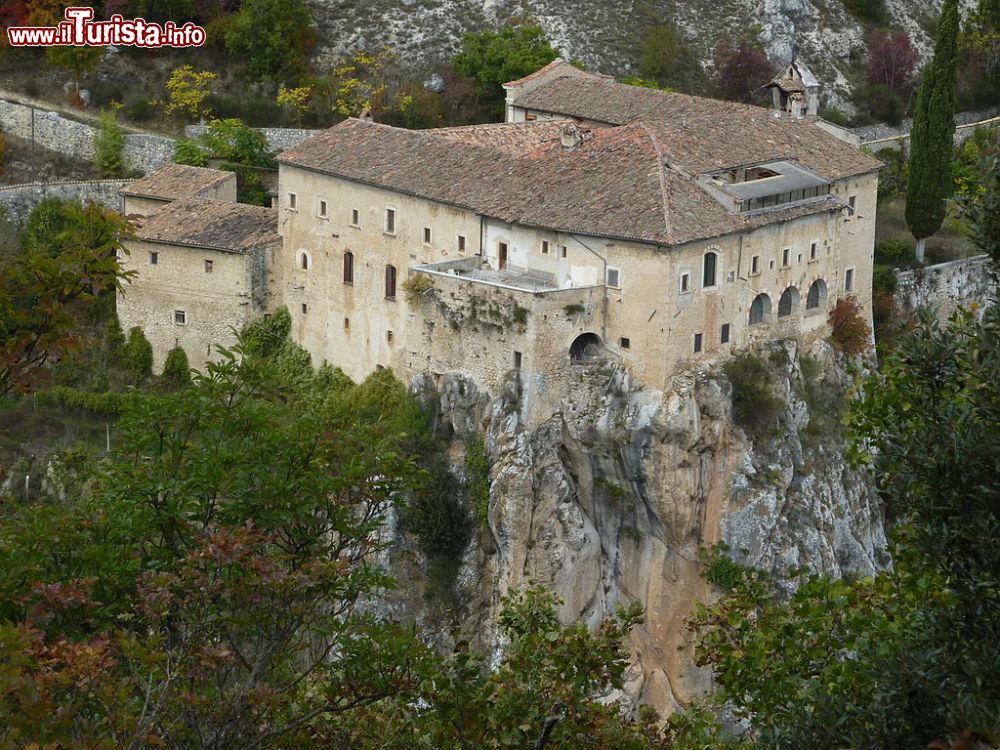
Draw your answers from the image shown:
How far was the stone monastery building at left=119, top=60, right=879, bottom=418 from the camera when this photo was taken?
50.7 m

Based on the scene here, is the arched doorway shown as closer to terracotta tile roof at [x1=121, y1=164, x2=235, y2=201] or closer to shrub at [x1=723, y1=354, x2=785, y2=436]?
shrub at [x1=723, y1=354, x2=785, y2=436]

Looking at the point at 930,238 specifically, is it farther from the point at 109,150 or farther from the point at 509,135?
the point at 109,150

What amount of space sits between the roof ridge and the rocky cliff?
1080 inches

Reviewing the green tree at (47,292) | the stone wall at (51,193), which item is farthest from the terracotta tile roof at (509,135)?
the green tree at (47,292)

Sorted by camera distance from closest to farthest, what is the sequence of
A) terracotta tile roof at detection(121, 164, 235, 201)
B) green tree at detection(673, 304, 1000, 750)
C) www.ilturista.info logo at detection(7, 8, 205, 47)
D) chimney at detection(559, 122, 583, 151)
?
green tree at detection(673, 304, 1000, 750)
chimney at detection(559, 122, 583, 151)
terracotta tile roof at detection(121, 164, 235, 201)
www.ilturista.info logo at detection(7, 8, 205, 47)

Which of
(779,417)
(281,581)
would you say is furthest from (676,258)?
(281,581)

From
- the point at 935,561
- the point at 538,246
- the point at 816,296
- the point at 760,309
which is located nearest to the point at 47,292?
the point at 935,561

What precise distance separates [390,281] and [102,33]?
27293 mm

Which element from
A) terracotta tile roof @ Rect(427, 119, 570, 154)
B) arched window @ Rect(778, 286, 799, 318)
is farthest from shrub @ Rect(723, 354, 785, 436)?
terracotta tile roof @ Rect(427, 119, 570, 154)

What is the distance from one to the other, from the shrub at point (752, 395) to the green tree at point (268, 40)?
3043 cm

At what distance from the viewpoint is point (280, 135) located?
7294cm

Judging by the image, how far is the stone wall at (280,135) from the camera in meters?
72.4

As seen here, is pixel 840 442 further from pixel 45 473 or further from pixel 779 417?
pixel 45 473

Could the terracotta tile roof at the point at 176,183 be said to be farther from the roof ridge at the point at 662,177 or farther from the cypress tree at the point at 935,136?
the cypress tree at the point at 935,136
